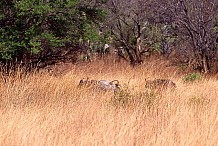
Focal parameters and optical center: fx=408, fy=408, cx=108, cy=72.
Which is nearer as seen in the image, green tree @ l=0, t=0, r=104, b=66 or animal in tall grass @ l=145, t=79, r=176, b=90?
animal in tall grass @ l=145, t=79, r=176, b=90

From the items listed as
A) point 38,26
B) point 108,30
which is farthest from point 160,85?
point 108,30

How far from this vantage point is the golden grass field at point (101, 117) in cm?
480

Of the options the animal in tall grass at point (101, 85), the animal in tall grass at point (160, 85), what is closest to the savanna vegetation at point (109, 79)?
the animal in tall grass at point (160, 85)

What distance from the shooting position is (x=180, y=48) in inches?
667

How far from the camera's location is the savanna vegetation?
5047mm

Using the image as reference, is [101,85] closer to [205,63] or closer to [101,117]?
[101,117]

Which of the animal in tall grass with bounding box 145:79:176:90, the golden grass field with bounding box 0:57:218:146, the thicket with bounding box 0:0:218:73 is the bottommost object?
the golden grass field with bounding box 0:57:218:146

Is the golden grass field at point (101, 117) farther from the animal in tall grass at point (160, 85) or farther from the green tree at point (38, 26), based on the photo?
the green tree at point (38, 26)

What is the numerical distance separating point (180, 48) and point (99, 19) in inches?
277

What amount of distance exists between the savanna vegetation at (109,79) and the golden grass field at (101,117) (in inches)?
0.5

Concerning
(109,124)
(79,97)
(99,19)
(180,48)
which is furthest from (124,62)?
(109,124)

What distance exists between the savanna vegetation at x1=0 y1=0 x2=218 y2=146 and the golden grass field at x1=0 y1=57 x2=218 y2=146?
13mm

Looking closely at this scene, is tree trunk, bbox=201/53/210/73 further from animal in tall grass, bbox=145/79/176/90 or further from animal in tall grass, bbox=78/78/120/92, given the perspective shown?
animal in tall grass, bbox=78/78/120/92

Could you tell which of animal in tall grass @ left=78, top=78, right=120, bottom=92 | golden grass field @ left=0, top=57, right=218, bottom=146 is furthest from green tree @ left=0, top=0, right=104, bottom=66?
animal in tall grass @ left=78, top=78, right=120, bottom=92
